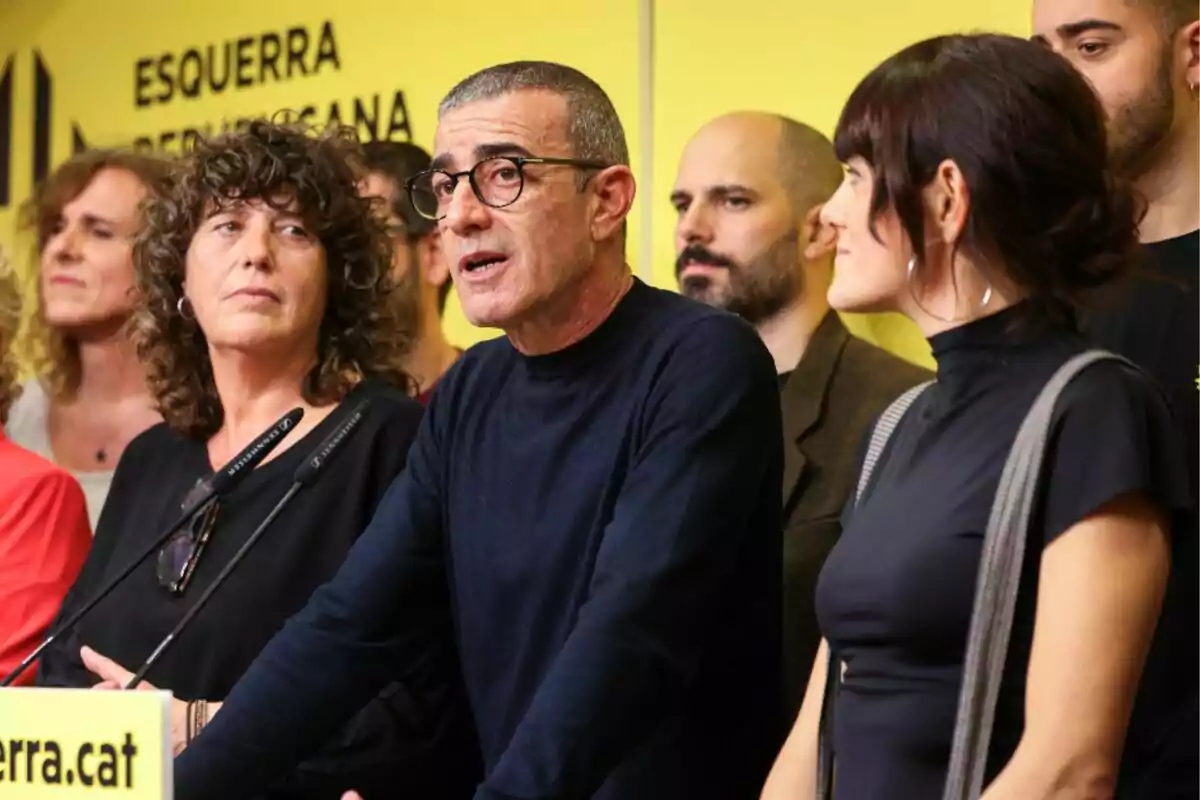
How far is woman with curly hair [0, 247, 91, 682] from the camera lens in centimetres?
214

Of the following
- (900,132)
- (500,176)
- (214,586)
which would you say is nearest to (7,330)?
(214,586)

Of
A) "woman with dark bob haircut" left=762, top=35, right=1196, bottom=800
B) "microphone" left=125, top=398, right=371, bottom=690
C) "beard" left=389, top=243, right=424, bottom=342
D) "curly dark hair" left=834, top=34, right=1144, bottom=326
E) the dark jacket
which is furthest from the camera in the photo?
"beard" left=389, top=243, right=424, bottom=342

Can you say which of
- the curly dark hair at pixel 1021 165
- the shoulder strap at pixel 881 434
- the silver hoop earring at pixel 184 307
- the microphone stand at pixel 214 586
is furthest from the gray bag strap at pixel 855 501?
the silver hoop earring at pixel 184 307

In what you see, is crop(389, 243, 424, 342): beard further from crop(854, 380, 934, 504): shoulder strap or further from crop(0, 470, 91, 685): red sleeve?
crop(854, 380, 934, 504): shoulder strap

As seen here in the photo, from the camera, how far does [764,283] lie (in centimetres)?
237

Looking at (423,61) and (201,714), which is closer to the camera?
(201,714)

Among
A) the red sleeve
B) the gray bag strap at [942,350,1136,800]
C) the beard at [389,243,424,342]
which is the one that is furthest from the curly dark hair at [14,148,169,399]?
the gray bag strap at [942,350,1136,800]

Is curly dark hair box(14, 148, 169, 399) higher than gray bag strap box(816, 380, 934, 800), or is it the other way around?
curly dark hair box(14, 148, 169, 399)

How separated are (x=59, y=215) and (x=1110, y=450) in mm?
2036

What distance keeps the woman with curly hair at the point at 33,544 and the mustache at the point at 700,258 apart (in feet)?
2.81

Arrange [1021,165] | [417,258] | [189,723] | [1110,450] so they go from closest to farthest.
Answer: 1. [1110,450]
2. [1021,165]
3. [189,723]
4. [417,258]

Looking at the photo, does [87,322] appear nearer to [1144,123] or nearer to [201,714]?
[201,714]

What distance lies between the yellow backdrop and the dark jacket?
113mm

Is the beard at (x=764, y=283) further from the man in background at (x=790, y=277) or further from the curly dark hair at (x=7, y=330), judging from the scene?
the curly dark hair at (x=7, y=330)
